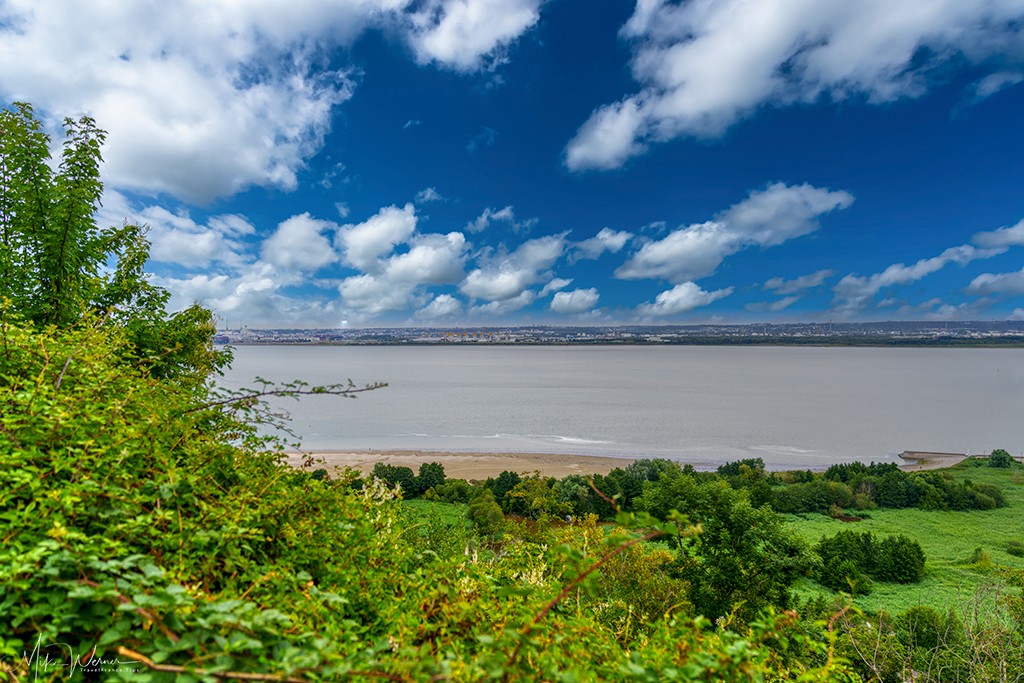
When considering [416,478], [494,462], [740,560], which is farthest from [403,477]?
[740,560]

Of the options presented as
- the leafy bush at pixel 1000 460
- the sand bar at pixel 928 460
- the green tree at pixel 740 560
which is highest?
the green tree at pixel 740 560

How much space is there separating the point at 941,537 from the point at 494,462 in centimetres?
3885

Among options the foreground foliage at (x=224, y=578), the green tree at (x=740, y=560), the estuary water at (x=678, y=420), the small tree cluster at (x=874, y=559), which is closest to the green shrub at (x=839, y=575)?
the small tree cluster at (x=874, y=559)

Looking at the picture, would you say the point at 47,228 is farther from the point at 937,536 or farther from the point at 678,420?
the point at 678,420

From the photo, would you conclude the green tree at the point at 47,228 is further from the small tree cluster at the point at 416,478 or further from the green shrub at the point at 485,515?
the small tree cluster at the point at 416,478

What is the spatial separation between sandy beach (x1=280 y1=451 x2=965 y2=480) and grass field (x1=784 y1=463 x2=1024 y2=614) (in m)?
10.2

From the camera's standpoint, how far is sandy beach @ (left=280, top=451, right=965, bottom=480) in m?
42.5

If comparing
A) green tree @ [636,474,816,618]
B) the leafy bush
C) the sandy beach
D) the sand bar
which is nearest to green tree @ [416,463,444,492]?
the sandy beach

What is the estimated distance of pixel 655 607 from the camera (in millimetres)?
13891

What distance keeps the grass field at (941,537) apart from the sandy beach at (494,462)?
10.2 meters

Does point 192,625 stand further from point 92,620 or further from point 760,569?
point 760,569

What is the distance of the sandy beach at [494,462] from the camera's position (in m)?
42.5

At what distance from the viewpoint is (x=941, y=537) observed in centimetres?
3344

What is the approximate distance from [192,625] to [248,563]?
46cm
